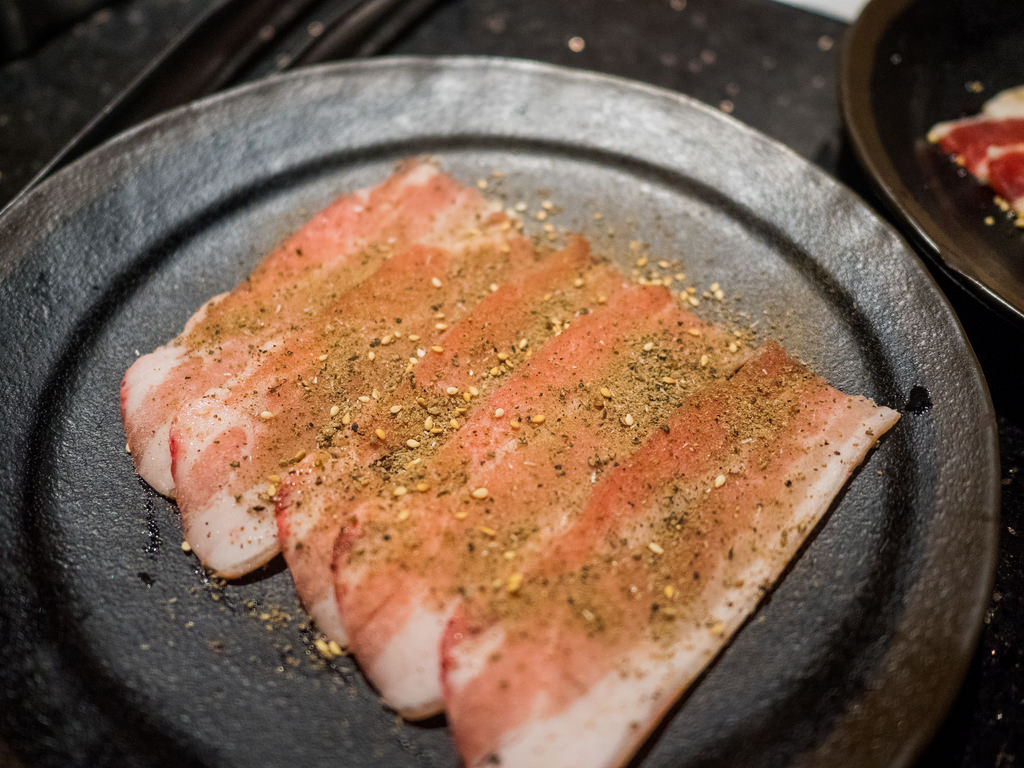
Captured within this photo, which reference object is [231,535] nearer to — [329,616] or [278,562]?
[278,562]

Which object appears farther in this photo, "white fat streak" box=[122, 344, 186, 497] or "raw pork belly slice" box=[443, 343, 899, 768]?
"white fat streak" box=[122, 344, 186, 497]

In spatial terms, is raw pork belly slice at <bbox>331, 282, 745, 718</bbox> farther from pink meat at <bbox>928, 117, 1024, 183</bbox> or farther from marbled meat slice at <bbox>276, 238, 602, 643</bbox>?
pink meat at <bbox>928, 117, 1024, 183</bbox>

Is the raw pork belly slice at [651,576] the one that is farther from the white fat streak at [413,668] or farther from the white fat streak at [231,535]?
the white fat streak at [231,535]

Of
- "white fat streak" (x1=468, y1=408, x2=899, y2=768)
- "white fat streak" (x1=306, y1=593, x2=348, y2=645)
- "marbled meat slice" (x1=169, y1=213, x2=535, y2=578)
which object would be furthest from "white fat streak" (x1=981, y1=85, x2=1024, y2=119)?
"white fat streak" (x1=306, y1=593, x2=348, y2=645)

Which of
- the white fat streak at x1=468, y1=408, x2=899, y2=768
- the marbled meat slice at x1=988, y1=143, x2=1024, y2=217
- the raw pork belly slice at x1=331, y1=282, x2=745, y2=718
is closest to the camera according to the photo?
the white fat streak at x1=468, y1=408, x2=899, y2=768

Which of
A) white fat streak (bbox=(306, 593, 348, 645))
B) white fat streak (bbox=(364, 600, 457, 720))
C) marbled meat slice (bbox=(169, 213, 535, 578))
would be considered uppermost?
marbled meat slice (bbox=(169, 213, 535, 578))

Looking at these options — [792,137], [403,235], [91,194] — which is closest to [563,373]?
[403,235]

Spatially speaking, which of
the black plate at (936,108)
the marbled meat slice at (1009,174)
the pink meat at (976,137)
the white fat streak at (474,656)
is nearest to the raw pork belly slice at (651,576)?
the white fat streak at (474,656)
